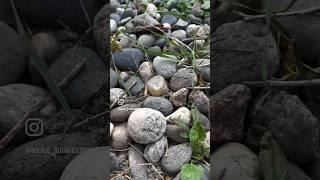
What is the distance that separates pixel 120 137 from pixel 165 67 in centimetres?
20

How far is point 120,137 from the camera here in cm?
130

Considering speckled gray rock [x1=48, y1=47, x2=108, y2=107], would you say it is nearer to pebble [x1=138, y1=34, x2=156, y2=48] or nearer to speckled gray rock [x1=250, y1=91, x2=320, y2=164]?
pebble [x1=138, y1=34, x2=156, y2=48]

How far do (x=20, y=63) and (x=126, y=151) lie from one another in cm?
33

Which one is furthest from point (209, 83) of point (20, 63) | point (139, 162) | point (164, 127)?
point (20, 63)

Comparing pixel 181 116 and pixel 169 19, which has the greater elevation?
pixel 169 19

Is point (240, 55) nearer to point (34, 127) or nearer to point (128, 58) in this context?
point (128, 58)

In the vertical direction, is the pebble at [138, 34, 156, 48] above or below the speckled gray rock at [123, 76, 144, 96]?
above

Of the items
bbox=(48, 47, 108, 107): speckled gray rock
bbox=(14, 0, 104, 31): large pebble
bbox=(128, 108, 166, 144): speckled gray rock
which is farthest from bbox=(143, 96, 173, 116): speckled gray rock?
bbox=(14, 0, 104, 31): large pebble

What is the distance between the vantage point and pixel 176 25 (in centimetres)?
137

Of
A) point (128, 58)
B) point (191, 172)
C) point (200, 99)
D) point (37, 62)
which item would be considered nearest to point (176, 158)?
point (191, 172)

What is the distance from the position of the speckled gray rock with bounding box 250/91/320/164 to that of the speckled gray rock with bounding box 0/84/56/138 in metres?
0.53

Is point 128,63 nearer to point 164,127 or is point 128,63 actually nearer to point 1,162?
point 164,127

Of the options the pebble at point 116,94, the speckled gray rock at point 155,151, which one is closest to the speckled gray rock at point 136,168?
the speckled gray rock at point 155,151

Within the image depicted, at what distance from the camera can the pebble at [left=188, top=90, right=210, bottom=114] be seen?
1303mm
